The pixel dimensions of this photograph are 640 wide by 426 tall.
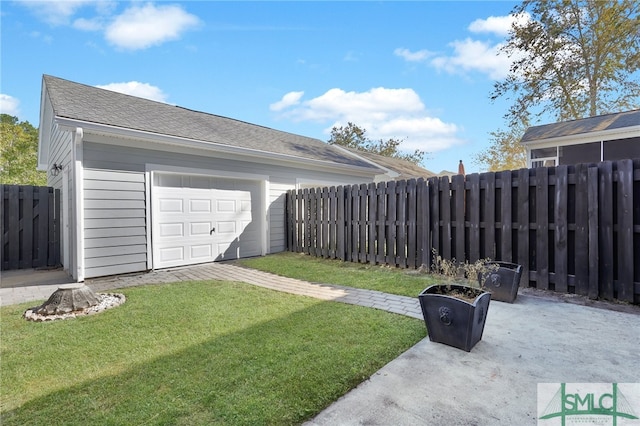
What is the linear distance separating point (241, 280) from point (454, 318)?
3913 mm

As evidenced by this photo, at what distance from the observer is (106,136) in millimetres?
5613

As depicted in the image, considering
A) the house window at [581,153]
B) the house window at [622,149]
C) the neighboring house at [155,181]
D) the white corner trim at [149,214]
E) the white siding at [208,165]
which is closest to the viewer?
the neighboring house at [155,181]

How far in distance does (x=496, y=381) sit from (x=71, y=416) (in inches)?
107

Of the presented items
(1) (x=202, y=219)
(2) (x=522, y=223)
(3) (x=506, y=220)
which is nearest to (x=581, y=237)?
(2) (x=522, y=223)

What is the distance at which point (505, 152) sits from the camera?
21.5 metres

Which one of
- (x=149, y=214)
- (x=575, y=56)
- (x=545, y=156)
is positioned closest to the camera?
(x=149, y=214)

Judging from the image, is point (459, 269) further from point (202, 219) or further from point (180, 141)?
point (180, 141)

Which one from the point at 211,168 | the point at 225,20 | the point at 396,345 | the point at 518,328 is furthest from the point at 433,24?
the point at 396,345

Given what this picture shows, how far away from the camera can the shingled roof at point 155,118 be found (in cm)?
574

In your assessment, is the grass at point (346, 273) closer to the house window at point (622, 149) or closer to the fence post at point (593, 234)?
the fence post at point (593, 234)

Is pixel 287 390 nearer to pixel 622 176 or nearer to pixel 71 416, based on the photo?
pixel 71 416

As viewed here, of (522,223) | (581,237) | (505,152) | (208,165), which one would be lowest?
(581,237)

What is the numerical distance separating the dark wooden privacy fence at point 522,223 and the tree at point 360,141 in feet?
75.9

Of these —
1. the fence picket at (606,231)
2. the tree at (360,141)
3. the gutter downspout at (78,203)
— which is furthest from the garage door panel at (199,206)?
the tree at (360,141)
